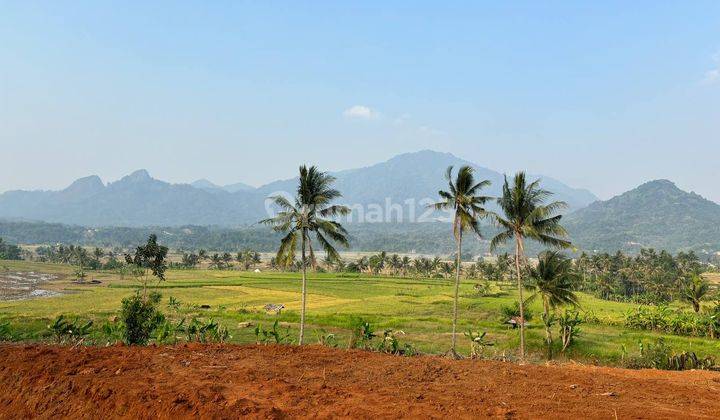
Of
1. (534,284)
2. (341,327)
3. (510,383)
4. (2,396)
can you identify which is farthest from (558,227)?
(2,396)

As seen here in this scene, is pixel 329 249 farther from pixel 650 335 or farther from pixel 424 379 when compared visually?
pixel 650 335

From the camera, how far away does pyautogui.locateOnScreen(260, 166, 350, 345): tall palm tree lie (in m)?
24.6

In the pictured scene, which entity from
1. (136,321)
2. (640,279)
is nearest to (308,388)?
(136,321)

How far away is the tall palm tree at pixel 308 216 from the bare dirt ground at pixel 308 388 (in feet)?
35.8

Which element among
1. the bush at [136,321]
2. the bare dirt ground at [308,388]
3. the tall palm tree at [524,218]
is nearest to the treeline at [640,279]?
the tall palm tree at [524,218]

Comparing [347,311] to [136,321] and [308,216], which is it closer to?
→ [308,216]

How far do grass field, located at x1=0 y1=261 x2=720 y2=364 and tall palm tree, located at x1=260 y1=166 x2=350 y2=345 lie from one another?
10.3 metres

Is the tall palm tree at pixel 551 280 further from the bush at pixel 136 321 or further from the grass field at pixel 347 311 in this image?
the bush at pixel 136 321

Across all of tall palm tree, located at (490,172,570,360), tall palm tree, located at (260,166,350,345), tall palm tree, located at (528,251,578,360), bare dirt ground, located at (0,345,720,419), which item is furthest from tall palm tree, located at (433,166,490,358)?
bare dirt ground, located at (0,345,720,419)

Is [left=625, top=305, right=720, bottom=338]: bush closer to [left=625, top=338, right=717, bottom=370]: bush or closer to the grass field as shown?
the grass field

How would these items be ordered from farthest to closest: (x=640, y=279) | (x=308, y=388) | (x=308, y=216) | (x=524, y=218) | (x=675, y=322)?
(x=640, y=279), (x=675, y=322), (x=524, y=218), (x=308, y=216), (x=308, y=388)

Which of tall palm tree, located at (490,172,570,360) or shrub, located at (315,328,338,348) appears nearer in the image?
shrub, located at (315,328,338,348)

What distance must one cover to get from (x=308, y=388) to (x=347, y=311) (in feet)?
141

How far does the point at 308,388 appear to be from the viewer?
10070mm
